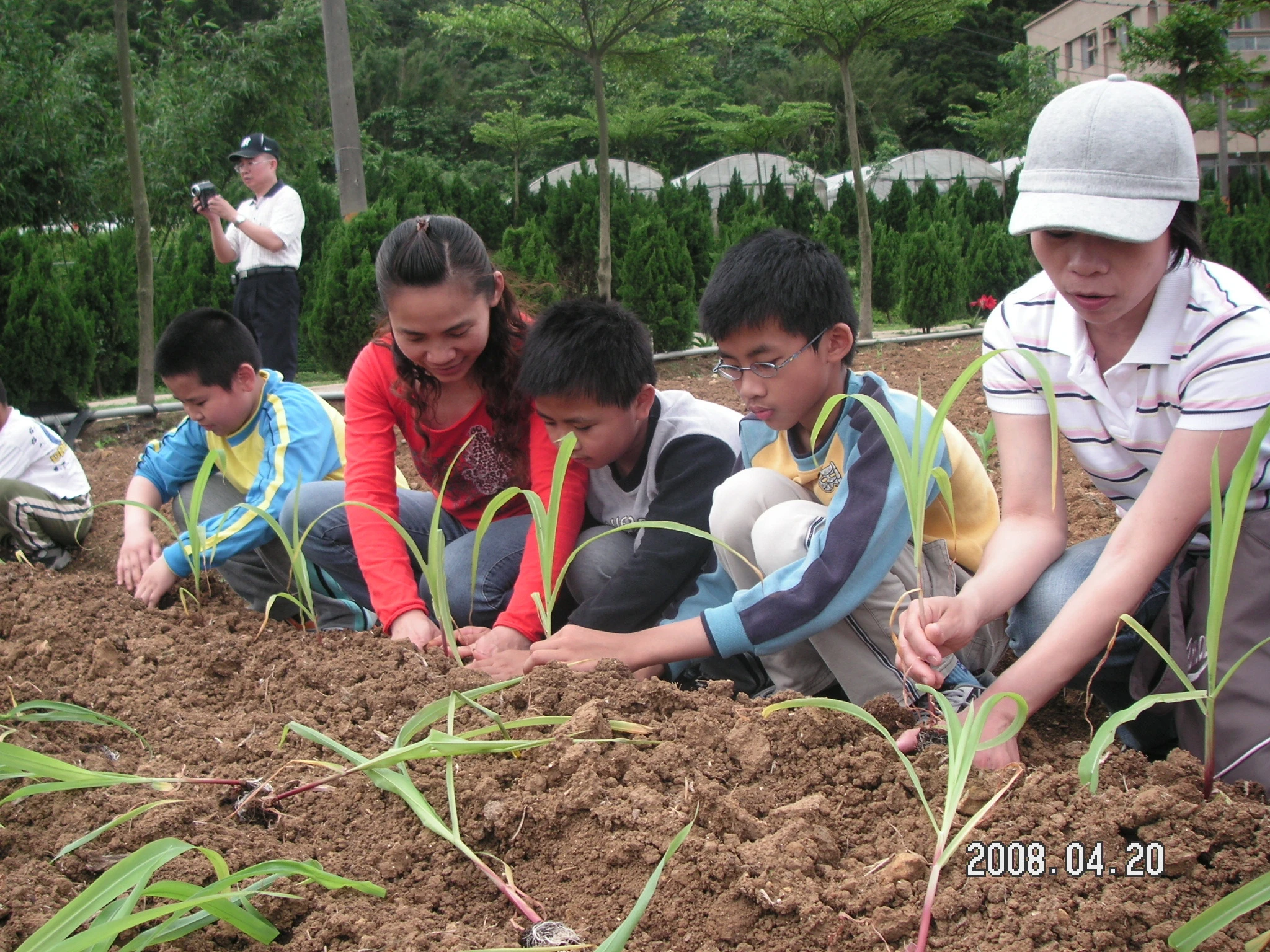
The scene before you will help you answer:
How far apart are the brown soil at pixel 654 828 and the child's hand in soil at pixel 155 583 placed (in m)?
0.75

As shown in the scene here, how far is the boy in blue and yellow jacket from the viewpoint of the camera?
2504 millimetres

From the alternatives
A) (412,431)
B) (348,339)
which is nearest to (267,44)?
(348,339)

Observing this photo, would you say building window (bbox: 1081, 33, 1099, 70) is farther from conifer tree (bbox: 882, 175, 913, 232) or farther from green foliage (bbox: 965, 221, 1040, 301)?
green foliage (bbox: 965, 221, 1040, 301)

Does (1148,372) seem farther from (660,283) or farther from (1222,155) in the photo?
(1222,155)

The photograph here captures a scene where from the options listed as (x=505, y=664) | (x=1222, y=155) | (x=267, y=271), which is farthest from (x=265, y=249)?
(x=1222, y=155)

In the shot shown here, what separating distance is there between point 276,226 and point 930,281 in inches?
262

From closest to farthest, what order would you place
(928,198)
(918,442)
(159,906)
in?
(159,906), (918,442), (928,198)

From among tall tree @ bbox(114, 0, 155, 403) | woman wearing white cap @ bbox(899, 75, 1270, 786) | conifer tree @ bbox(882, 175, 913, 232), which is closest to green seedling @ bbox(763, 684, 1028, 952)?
woman wearing white cap @ bbox(899, 75, 1270, 786)

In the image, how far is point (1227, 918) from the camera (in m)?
0.83

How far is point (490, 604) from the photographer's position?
2.41 m

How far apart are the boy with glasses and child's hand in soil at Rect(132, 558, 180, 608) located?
3.91 feet

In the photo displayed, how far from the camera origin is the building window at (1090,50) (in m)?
28.5

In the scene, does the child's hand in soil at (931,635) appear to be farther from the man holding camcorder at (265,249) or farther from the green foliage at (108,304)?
the green foliage at (108,304)

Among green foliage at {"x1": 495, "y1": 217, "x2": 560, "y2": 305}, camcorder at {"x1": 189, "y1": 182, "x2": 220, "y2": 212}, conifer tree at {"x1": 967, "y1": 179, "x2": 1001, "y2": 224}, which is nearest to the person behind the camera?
camcorder at {"x1": 189, "y1": 182, "x2": 220, "y2": 212}
